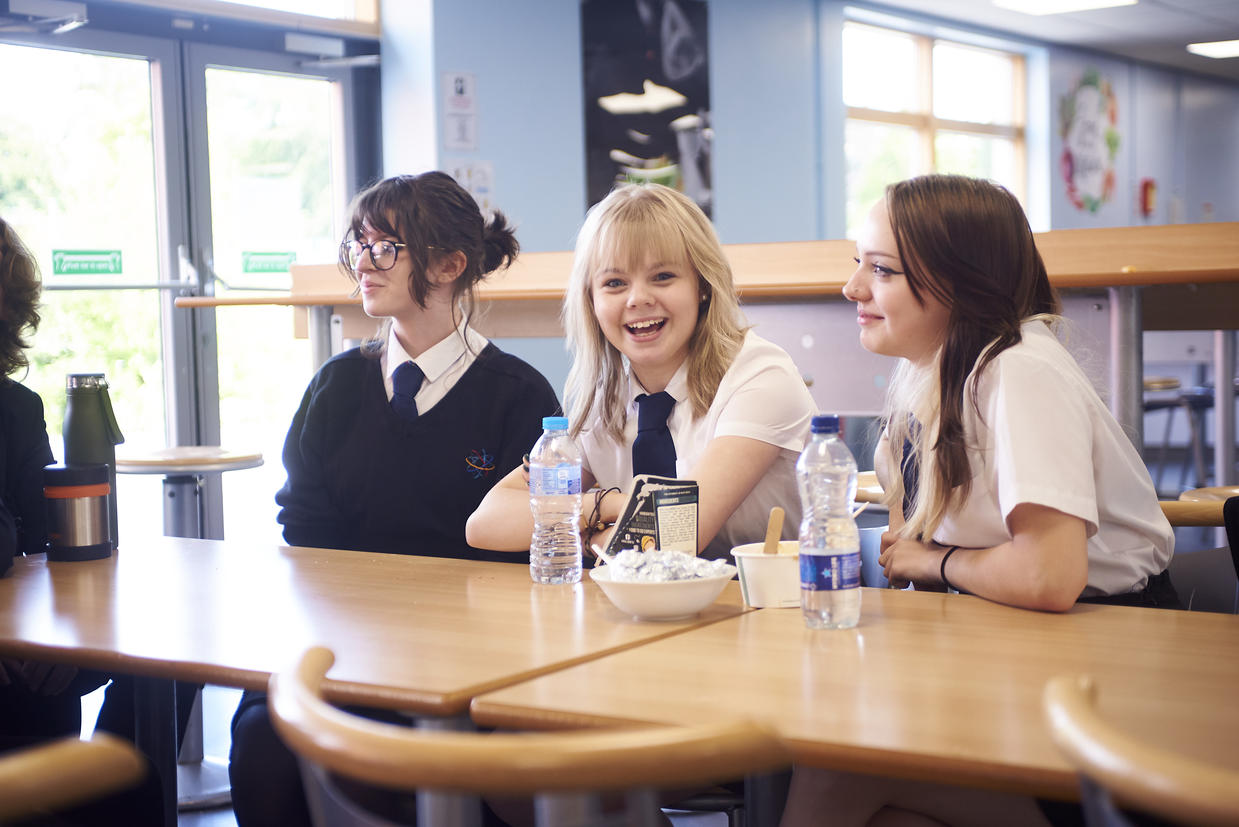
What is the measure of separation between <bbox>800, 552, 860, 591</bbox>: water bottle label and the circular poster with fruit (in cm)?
835

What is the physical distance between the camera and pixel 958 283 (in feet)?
5.23

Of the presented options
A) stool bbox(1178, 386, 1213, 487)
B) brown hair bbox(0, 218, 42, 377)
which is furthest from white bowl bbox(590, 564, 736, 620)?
stool bbox(1178, 386, 1213, 487)

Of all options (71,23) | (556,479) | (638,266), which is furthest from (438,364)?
(71,23)

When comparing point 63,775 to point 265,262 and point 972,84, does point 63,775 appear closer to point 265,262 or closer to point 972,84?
point 265,262

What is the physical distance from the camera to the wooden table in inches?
47.7

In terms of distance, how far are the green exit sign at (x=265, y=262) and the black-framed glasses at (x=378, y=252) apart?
2980 mm

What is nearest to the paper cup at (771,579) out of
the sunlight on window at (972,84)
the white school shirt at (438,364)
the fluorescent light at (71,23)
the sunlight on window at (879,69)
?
the white school shirt at (438,364)

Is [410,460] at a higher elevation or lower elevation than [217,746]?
higher

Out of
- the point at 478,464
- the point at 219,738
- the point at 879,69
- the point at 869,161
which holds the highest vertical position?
the point at 879,69

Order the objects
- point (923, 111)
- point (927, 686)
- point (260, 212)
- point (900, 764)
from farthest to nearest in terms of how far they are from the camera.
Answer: point (923, 111) < point (260, 212) < point (927, 686) < point (900, 764)

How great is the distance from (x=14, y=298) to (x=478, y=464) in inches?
34.9

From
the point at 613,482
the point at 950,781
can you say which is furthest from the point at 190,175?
the point at 950,781

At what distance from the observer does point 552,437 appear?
177 cm

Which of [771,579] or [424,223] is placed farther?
[424,223]
